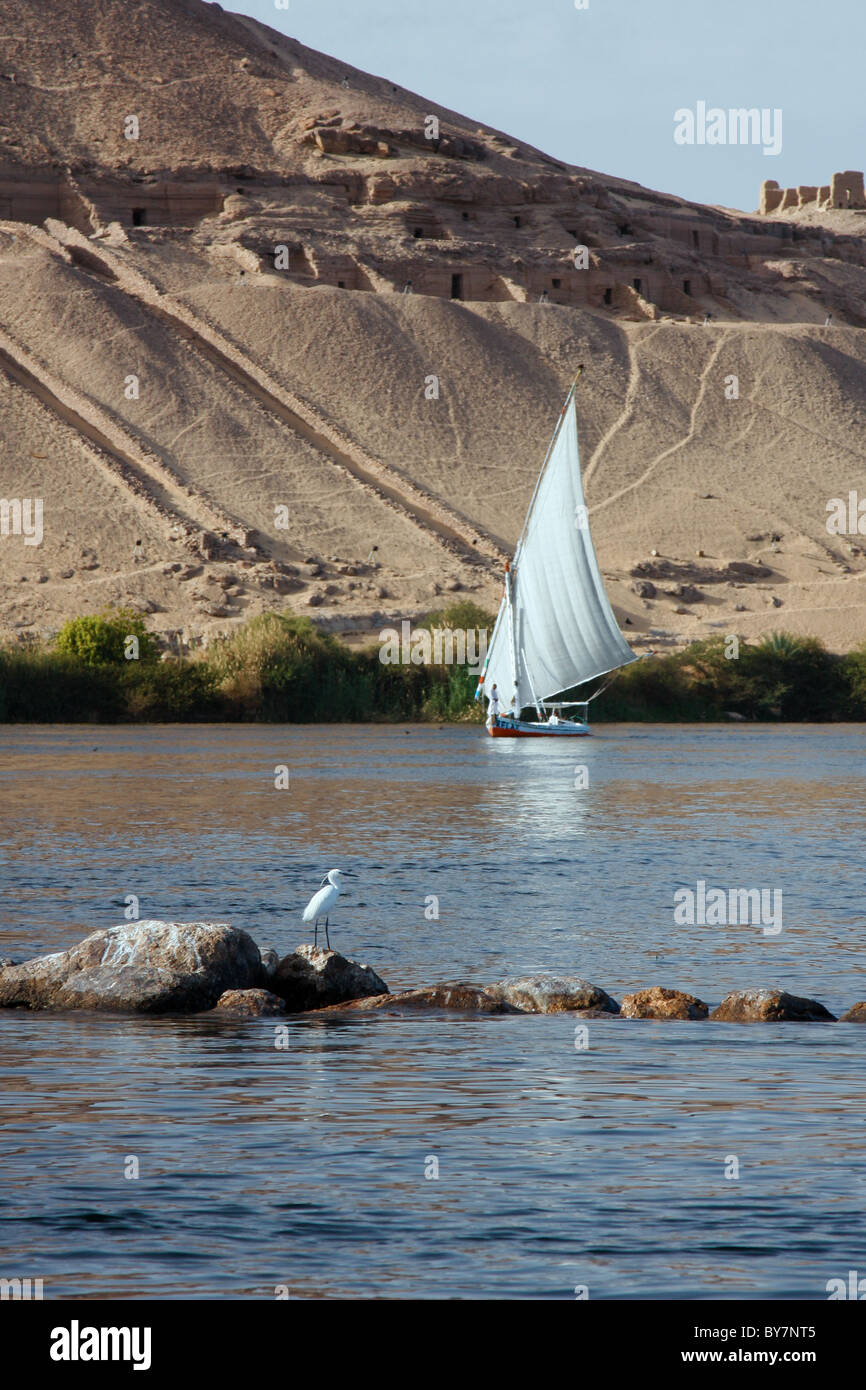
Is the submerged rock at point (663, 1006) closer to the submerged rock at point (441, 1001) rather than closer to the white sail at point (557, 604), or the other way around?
the submerged rock at point (441, 1001)

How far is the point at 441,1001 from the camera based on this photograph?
12938mm

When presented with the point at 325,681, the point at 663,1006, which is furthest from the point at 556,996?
the point at 325,681

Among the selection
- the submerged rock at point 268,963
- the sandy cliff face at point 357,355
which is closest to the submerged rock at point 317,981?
the submerged rock at point 268,963

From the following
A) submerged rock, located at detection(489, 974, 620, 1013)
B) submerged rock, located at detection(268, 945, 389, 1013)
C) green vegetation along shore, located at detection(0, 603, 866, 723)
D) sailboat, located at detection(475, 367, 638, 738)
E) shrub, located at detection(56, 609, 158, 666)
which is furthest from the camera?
shrub, located at detection(56, 609, 158, 666)

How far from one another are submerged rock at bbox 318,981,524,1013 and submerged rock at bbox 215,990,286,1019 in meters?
0.38

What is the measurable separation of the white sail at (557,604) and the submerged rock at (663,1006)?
4745cm

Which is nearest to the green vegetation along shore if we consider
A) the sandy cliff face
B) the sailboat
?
the sailboat

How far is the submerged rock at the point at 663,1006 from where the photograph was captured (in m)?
12.6

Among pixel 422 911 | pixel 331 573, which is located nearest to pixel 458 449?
pixel 331 573

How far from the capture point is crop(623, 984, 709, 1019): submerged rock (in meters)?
12.6

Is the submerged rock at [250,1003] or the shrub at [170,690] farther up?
the shrub at [170,690]

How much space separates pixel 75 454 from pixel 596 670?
3111cm

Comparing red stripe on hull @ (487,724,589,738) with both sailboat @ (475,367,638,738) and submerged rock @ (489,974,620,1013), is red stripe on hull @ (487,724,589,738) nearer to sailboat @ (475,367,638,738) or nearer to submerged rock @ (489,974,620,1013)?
sailboat @ (475,367,638,738)

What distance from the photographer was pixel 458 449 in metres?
92.7
